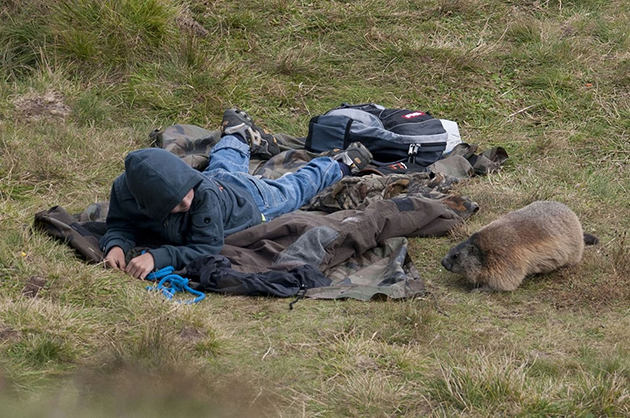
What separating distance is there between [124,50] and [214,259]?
14.5 ft

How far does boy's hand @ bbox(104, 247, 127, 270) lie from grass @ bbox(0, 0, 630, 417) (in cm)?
22

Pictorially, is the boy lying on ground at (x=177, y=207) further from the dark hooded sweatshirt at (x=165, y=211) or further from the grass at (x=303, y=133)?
the grass at (x=303, y=133)

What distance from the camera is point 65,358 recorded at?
13.1ft

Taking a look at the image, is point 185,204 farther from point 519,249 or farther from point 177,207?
point 519,249

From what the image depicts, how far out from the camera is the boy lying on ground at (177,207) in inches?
202

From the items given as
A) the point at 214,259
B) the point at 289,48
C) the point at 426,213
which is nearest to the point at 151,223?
the point at 214,259

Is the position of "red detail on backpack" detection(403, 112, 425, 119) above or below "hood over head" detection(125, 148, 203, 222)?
below

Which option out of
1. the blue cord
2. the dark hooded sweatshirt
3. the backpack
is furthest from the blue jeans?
the blue cord

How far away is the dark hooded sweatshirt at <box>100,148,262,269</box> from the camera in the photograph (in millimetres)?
5125

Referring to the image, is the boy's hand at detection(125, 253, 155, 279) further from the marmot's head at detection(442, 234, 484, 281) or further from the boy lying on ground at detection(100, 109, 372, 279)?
the marmot's head at detection(442, 234, 484, 281)

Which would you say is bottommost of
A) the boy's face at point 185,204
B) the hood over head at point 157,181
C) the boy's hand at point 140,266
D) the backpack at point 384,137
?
the backpack at point 384,137

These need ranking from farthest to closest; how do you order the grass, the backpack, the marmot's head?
the backpack < the marmot's head < the grass

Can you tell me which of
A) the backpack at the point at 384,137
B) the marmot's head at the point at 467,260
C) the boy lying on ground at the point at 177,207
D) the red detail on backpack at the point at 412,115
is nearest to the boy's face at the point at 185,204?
the boy lying on ground at the point at 177,207

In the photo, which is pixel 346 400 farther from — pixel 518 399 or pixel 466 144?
pixel 466 144
